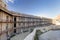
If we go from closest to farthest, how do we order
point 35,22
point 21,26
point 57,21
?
point 21,26 < point 35,22 < point 57,21

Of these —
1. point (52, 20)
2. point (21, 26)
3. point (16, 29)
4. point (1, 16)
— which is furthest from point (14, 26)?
point (52, 20)

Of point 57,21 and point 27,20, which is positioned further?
point 57,21

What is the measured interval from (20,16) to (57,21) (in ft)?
111

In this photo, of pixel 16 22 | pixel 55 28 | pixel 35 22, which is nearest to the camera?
pixel 16 22

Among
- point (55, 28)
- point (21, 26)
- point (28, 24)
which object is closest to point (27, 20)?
point (28, 24)

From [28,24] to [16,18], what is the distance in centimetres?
732

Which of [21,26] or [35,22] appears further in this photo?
[35,22]

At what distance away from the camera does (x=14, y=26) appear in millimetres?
27797

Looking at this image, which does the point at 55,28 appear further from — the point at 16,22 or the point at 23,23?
the point at 16,22

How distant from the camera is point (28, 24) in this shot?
34.1m

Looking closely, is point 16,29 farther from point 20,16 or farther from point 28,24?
point 28,24

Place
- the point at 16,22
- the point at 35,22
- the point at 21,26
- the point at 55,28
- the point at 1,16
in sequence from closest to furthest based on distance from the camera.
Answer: the point at 1,16, the point at 16,22, the point at 21,26, the point at 35,22, the point at 55,28

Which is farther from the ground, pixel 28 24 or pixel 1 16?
pixel 1 16

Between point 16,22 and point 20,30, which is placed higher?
point 16,22
